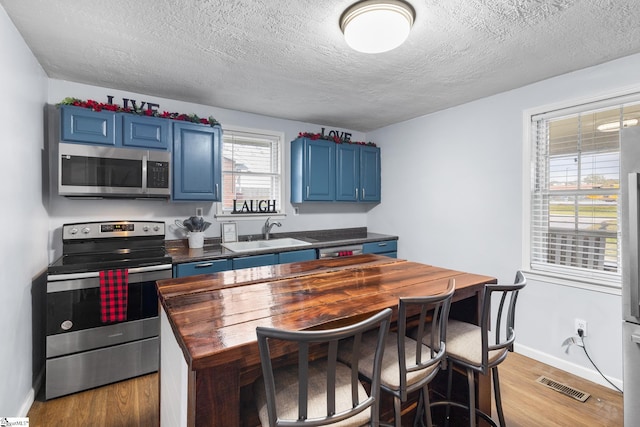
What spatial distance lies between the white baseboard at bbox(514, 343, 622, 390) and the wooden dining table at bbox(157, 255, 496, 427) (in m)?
1.30

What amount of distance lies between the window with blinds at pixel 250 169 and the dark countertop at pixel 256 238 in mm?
396

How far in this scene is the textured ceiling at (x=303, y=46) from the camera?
67.8 inches

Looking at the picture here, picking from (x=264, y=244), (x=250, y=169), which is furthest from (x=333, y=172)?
(x=264, y=244)

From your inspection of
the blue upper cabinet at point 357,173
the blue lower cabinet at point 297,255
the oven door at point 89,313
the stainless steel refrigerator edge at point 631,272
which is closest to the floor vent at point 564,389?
the stainless steel refrigerator edge at point 631,272

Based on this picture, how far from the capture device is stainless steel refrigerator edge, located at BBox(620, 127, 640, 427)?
1.52 m

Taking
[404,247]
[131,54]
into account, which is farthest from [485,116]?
[131,54]

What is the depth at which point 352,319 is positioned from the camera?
3.99ft

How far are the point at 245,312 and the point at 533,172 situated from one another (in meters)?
2.83

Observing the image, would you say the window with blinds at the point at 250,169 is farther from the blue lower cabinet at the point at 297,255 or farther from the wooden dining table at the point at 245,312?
the wooden dining table at the point at 245,312

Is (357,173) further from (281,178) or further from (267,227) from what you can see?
(267,227)

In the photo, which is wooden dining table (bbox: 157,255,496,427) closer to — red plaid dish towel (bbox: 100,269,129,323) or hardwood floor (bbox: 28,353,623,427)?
hardwood floor (bbox: 28,353,623,427)

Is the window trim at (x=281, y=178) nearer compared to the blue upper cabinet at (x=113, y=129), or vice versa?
the blue upper cabinet at (x=113, y=129)

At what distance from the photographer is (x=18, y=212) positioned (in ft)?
6.24

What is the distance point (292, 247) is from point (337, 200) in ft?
3.61
